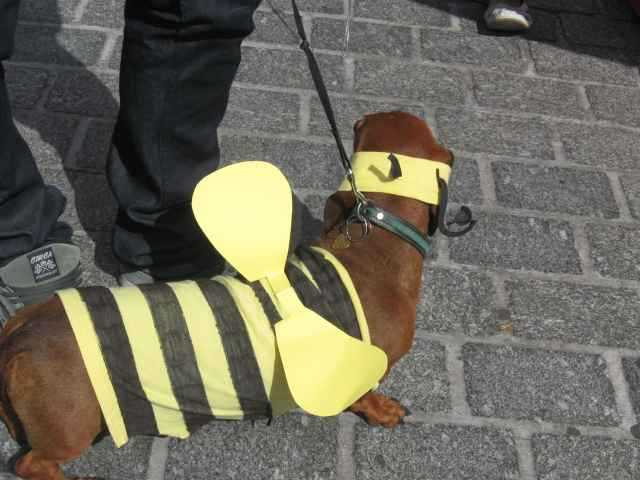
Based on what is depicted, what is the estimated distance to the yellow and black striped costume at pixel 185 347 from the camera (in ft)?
4.90

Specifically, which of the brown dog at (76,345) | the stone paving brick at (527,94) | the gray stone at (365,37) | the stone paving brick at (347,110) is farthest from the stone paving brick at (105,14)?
the brown dog at (76,345)

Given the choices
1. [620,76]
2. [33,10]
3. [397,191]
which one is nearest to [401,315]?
[397,191]

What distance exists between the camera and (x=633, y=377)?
217 cm

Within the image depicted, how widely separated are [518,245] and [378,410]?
0.88 meters

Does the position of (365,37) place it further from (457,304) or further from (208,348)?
(208,348)

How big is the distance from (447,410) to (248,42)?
192cm

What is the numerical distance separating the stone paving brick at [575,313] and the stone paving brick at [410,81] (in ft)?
3.37

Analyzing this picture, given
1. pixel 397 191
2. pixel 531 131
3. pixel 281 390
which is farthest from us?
pixel 531 131

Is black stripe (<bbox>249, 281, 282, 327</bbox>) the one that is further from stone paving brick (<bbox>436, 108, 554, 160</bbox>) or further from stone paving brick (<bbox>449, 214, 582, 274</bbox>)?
stone paving brick (<bbox>436, 108, 554, 160</bbox>)

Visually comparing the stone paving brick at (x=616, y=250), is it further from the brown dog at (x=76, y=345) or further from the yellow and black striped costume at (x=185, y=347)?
the yellow and black striped costume at (x=185, y=347)

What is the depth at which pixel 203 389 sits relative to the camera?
1.56 m

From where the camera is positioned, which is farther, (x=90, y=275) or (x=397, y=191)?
(x=90, y=275)

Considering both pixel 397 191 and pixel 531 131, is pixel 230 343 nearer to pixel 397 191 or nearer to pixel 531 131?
pixel 397 191

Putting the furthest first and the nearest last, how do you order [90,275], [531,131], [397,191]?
[531,131] → [90,275] → [397,191]
